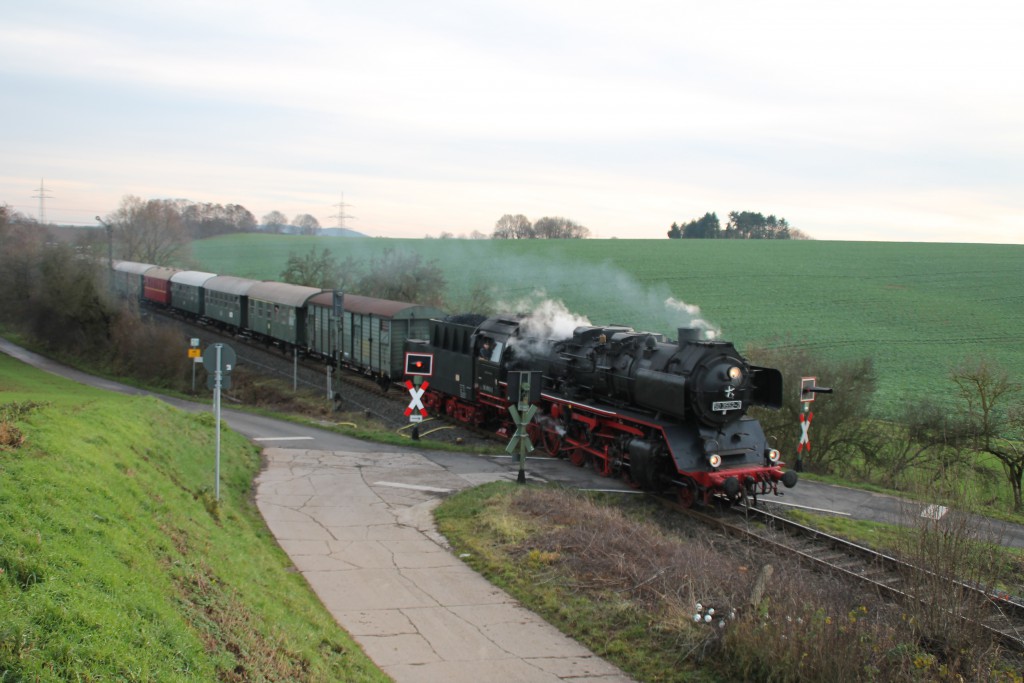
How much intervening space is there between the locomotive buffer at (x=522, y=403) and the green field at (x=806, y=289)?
4.43m

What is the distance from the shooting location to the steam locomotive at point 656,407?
13648 mm

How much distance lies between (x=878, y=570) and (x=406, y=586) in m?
6.65

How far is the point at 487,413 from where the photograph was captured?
2159cm

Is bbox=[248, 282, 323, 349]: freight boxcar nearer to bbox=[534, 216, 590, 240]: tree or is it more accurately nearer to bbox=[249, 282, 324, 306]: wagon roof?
bbox=[249, 282, 324, 306]: wagon roof

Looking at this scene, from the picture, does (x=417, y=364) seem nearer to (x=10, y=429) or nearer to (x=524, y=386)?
(x=524, y=386)

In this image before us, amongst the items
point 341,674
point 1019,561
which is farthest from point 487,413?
point 341,674

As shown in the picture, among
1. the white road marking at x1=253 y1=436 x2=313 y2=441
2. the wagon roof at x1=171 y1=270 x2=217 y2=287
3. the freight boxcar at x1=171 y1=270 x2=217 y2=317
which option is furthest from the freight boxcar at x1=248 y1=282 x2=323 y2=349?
the white road marking at x1=253 y1=436 x2=313 y2=441

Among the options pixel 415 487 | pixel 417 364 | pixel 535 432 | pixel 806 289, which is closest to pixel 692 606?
pixel 415 487

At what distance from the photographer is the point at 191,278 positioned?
152 feet

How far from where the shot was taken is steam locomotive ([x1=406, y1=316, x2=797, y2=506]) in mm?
13648

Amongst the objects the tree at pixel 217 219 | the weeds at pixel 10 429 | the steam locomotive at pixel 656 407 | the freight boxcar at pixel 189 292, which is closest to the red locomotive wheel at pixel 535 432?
the steam locomotive at pixel 656 407

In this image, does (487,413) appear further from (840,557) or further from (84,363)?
(84,363)

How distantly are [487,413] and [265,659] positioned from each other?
1562 centimetres

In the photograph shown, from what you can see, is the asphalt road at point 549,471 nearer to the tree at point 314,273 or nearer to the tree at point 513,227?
the tree at point 314,273
